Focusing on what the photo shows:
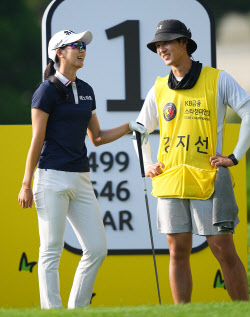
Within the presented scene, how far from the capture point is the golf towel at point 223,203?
4680 millimetres

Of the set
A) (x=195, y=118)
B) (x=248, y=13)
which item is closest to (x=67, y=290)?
(x=195, y=118)

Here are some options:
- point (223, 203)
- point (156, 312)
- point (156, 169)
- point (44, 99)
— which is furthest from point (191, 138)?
point (156, 312)

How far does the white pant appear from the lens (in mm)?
4605

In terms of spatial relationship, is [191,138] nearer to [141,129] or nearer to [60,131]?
[141,129]

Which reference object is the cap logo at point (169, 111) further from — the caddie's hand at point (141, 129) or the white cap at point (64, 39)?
the white cap at point (64, 39)

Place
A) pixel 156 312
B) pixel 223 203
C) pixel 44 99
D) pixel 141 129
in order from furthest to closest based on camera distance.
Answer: pixel 141 129
pixel 223 203
pixel 44 99
pixel 156 312

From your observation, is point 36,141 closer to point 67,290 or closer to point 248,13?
point 67,290

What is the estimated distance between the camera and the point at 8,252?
19.9ft

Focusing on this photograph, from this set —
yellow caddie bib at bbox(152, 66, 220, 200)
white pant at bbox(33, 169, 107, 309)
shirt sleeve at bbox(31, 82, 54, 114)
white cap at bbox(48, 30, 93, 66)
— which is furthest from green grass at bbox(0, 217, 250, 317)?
white cap at bbox(48, 30, 93, 66)

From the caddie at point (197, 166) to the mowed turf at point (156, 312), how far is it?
2.35ft

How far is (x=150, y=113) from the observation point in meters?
5.00

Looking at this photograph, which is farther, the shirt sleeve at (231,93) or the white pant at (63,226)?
the shirt sleeve at (231,93)

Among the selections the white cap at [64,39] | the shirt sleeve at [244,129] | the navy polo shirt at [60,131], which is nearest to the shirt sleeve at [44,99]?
the navy polo shirt at [60,131]

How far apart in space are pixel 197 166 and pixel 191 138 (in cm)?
17
